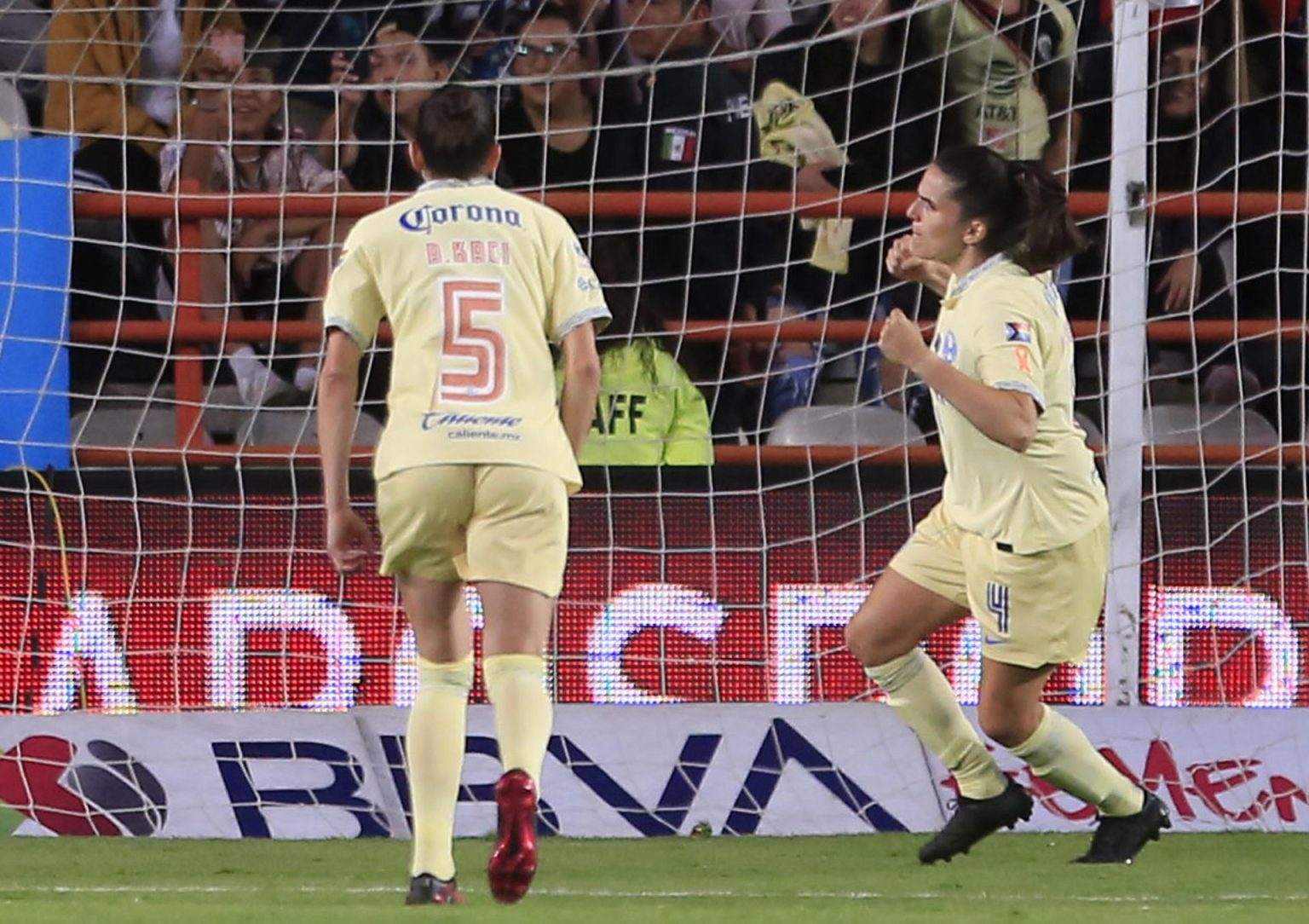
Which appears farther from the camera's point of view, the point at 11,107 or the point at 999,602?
the point at 11,107

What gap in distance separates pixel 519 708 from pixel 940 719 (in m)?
1.52

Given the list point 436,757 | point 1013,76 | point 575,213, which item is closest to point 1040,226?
point 436,757

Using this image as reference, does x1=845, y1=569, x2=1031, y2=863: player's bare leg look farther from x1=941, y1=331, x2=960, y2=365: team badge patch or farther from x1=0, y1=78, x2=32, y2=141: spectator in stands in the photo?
x1=0, y1=78, x2=32, y2=141: spectator in stands

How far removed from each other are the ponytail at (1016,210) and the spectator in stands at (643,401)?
253 cm

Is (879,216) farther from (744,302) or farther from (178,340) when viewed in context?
(178,340)

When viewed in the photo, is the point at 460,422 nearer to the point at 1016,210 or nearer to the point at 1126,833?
the point at 1016,210

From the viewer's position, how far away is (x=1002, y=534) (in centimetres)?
552

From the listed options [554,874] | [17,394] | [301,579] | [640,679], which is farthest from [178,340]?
[554,874]

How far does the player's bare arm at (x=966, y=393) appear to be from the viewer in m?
5.10

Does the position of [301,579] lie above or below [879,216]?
below

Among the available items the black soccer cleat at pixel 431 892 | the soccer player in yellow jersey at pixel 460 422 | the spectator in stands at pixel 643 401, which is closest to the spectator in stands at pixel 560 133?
the spectator in stands at pixel 643 401

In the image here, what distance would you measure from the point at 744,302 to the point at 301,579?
2.49m

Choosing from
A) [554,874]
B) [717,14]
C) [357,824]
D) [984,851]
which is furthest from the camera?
[717,14]

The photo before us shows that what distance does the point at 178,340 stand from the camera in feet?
29.2
